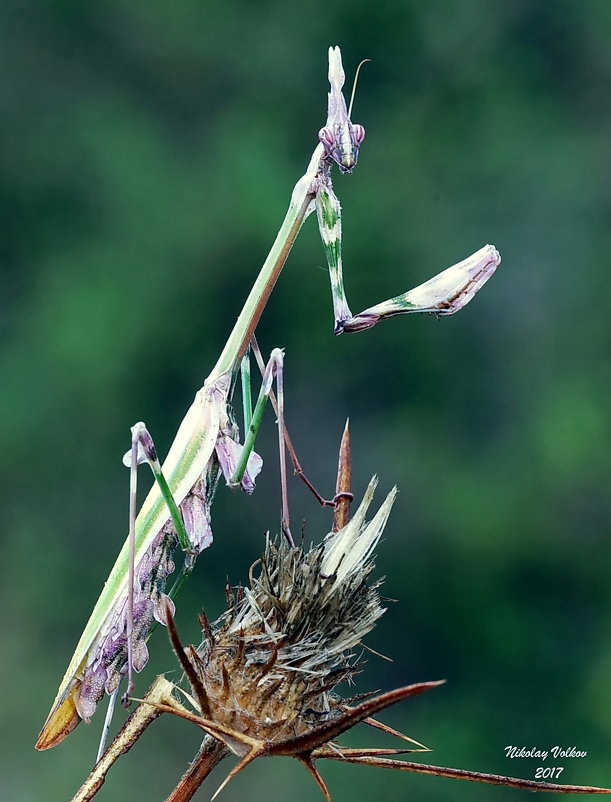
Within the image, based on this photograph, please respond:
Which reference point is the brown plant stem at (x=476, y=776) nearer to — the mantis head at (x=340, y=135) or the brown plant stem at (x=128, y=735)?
the brown plant stem at (x=128, y=735)

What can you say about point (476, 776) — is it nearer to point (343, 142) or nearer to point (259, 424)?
point (259, 424)

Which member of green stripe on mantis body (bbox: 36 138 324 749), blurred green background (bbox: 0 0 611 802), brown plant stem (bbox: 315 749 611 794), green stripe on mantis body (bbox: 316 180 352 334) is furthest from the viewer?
blurred green background (bbox: 0 0 611 802)

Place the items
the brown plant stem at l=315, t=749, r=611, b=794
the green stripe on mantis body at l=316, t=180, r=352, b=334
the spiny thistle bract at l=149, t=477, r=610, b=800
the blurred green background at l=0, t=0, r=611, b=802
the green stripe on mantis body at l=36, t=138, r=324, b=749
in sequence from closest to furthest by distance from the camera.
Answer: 1. the brown plant stem at l=315, t=749, r=611, b=794
2. the spiny thistle bract at l=149, t=477, r=610, b=800
3. the green stripe on mantis body at l=36, t=138, r=324, b=749
4. the green stripe on mantis body at l=316, t=180, r=352, b=334
5. the blurred green background at l=0, t=0, r=611, b=802

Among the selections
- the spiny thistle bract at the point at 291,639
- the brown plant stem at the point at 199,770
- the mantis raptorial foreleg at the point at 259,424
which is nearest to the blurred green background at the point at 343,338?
the mantis raptorial foreleg at the point at 259,424

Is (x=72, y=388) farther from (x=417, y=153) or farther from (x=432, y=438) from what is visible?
(x=417, y=153)

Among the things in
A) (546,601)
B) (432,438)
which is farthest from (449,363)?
(546,601)

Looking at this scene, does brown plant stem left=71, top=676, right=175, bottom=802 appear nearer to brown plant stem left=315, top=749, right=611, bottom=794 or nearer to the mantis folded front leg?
brown plant stem left=315, top=749, right=611, bottom=794

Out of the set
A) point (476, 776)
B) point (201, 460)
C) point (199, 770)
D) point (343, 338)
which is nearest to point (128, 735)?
point (199, 770)

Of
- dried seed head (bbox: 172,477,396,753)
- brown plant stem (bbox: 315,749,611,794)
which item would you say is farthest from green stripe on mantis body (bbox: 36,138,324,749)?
brown plant stem (bbox: 315,749,611,794)
